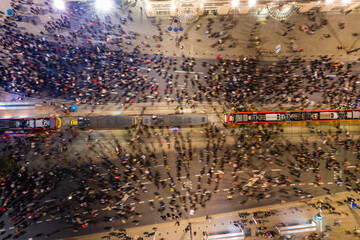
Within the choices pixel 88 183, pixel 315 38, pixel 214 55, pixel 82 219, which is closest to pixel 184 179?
pixel 88 183

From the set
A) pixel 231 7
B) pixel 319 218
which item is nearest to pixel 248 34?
pixel 231 7

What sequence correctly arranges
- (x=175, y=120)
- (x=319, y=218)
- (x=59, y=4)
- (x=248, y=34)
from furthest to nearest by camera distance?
(x=248, y=34) → (x=59, y=4) → (x=319, y=218) → (x=175, y=120)

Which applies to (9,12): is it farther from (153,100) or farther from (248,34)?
(248,34)

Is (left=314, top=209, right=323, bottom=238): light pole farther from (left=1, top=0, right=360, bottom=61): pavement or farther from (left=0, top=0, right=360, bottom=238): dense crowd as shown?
(left=1, top=0, right=360, bottom=61): pavement

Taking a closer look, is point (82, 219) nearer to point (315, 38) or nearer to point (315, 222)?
point (315, 222)

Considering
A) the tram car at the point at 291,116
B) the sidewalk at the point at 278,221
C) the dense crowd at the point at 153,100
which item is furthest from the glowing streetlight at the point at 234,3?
the sidewalk at the point at 278,221
